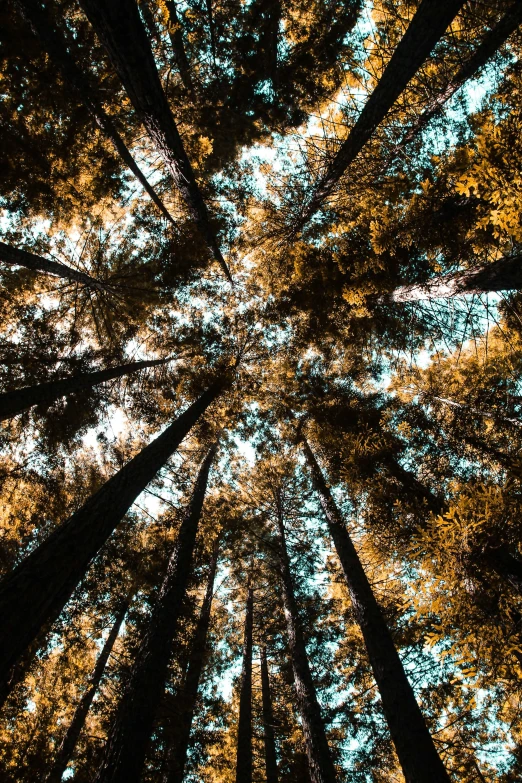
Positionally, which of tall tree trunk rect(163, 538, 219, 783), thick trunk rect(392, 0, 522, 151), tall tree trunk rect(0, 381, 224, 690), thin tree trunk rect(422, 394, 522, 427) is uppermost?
thin tree trunk rect(422, 394, 522, 427)

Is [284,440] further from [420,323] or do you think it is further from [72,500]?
[72,500]

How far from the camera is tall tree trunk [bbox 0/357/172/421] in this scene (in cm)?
746

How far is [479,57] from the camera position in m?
5.13

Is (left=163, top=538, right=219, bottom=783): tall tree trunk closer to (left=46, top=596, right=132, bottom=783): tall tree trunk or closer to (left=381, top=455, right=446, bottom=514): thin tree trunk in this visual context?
(left=46, top=596, right=132, bottom=783): tall tree trunk

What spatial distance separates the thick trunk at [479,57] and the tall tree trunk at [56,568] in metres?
7.47

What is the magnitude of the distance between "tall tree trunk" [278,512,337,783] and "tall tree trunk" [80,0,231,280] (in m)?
10.5

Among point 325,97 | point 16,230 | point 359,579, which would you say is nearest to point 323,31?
point 325,97

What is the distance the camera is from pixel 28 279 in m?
11.0

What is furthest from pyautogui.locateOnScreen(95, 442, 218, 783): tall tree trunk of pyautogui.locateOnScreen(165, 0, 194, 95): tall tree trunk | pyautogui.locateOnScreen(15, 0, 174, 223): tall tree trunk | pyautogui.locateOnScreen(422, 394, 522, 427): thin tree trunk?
pyautogui.locateOnScreen(165, 0, 194, 95): tall tree trunk

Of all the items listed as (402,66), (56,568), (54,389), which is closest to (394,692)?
(56,568)

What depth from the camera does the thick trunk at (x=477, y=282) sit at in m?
4.95

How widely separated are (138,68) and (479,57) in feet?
16.1

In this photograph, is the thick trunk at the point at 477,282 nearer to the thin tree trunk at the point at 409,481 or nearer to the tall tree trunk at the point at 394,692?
the thin tree trunk at the point at 409,481

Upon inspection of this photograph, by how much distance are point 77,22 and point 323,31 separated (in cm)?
550
